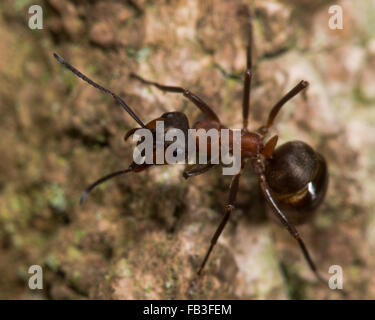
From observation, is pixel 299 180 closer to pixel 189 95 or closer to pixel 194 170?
pixel 194 170

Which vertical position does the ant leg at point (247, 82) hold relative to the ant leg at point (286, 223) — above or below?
above

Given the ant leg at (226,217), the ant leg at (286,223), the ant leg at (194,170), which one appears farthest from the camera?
the ant leg at (286,223)

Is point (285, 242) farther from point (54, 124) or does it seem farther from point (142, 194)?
point (54, 124)

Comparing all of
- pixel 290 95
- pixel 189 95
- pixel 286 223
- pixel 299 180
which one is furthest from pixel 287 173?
pixel 189 95

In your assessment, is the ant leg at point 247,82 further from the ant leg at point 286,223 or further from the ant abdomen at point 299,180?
the ant leg at point 286,223

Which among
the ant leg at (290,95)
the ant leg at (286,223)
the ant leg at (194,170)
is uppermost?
the ant leg at (290,95)

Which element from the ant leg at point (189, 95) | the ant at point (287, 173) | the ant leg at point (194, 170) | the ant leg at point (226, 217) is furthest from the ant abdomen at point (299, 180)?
the ant leg at point (189, 95)

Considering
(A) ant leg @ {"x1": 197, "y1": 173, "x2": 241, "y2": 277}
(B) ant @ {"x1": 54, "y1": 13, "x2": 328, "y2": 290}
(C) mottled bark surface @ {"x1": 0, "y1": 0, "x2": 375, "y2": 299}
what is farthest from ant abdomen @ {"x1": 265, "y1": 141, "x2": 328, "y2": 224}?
(A) ant leg @ {"x1": 197, "y1": 173, "x2": 241, "y2": 277}
